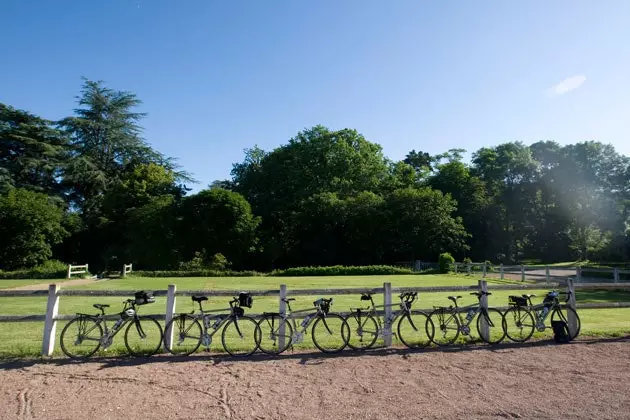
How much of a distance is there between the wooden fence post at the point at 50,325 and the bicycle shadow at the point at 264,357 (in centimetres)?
22

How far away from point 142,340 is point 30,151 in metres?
48.0

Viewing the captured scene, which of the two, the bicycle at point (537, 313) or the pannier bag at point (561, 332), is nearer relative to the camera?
the pannier bag at point (561, 332)

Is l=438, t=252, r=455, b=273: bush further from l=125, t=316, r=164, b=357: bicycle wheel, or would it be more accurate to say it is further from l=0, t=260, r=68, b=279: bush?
l=0, t=260, r=68, b=279: bush

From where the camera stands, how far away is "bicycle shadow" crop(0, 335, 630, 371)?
6.13 metres

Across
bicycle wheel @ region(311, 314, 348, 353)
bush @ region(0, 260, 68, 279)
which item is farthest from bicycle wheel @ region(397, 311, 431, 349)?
bush @ region(0, 260, 68, 279)

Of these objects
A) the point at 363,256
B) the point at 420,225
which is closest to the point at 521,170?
the point at 420,225

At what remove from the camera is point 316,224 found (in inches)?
1793

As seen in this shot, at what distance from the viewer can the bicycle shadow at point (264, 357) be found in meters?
6.13

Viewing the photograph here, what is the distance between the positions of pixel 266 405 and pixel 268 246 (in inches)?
1587

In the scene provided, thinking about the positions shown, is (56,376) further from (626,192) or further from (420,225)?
(626,192)

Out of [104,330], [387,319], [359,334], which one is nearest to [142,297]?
[104,330]

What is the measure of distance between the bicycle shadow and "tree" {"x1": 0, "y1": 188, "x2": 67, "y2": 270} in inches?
1515

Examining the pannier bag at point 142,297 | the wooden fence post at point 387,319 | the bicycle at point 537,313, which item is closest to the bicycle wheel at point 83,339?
the pannier bag at point 142,297

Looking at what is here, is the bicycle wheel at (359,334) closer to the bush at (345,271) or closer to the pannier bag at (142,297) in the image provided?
the pannier bag at (142,297)
